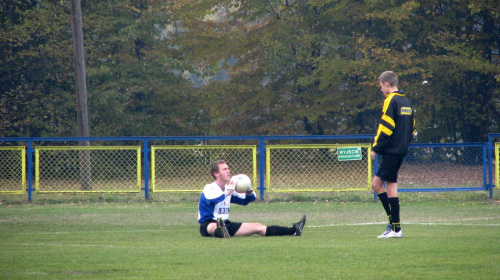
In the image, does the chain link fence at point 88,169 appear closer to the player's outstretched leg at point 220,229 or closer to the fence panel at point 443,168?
the fence panel at point 443,168

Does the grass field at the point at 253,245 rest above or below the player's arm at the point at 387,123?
below

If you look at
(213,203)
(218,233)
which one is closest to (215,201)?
(213,203)

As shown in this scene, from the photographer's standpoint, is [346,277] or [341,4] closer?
[346,277]

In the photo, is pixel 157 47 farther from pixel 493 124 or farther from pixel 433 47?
pixel 493 124

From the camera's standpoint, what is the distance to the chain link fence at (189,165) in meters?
16.6

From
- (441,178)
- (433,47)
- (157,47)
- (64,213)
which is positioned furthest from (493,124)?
(64,213)

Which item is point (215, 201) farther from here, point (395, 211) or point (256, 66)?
point (256, 66)

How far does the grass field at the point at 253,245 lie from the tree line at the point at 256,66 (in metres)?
14.7

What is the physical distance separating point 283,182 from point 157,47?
17811 mm

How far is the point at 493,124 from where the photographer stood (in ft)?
99.5

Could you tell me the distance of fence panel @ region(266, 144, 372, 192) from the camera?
16453 mm

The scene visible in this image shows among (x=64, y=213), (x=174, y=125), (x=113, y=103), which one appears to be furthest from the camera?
(x=174, y=125)

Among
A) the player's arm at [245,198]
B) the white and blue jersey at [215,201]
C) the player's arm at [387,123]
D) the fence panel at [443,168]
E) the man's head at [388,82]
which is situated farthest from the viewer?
the fence panel at [443,168]

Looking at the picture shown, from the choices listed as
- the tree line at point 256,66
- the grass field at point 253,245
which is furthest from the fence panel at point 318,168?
the tree line at point 256,66
